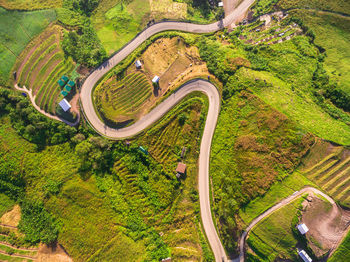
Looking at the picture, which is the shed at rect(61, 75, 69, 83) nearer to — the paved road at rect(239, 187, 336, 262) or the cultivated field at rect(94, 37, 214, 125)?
the cultivated field at rect(94, 37, 214, 125)

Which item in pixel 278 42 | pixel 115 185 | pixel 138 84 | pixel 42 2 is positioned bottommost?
pixel 115 185

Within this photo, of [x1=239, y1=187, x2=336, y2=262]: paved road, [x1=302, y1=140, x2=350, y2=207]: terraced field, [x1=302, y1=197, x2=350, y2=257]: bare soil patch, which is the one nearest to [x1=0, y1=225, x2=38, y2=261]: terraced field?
[x1=239, y1=187, x2=336, y2=262]: paved road

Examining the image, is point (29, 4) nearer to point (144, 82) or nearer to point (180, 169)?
point (144, 82)

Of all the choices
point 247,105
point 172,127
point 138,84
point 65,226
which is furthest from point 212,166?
point 65,226

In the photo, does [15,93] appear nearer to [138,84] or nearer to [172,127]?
[138,84]

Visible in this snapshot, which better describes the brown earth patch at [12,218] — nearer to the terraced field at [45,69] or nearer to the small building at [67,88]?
the terraced field at [45,69]

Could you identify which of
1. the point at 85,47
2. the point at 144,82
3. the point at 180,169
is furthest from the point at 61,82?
the point at 180,169

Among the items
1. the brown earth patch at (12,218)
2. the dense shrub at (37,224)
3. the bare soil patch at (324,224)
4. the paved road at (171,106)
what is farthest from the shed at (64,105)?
the bare soil patch at (324,224)
